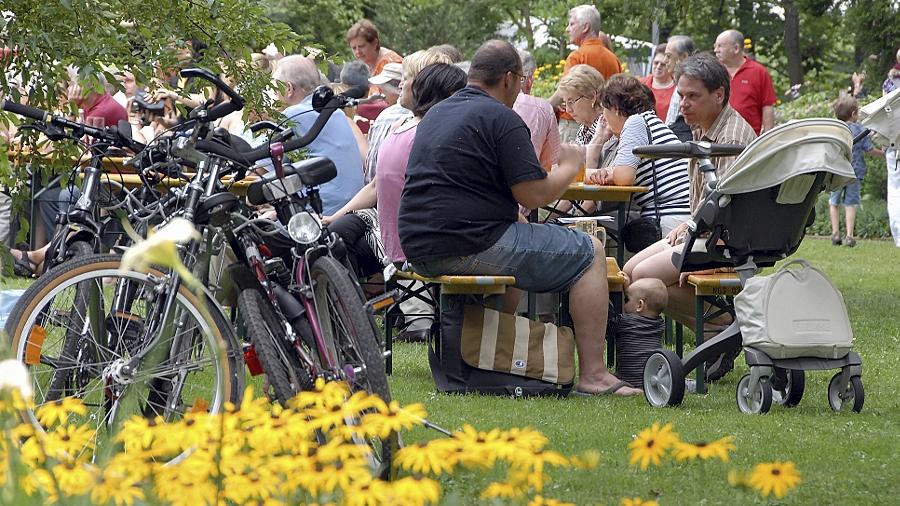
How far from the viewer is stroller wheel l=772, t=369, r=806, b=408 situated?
638 centimetres

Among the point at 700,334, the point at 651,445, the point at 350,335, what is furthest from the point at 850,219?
the point at 651,445

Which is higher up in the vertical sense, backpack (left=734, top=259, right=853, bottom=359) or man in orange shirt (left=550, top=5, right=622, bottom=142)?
man in orange shirt (left=550, top=5, right=622, bottom=142)

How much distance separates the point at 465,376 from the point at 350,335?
7.15 feet

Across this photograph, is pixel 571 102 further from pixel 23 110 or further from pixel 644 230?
pixel 23 110

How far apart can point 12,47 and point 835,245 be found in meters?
13.9

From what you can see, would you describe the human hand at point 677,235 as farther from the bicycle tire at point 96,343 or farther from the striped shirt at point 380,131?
the bicycle tire at point 96,343

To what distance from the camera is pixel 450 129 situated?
252 inches

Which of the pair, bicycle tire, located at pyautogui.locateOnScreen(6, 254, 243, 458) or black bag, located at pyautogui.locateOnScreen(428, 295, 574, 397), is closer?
bicycle tire, located at pyautogui.locateOnScreen(6, 254, 243, 458)

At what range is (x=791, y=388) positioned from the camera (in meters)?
6.39

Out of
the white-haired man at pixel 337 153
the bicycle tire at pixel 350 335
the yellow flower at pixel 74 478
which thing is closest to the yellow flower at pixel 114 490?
the yellow flower at pixel 74 478

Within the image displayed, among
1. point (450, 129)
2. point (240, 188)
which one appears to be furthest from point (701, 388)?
point (240, 188)

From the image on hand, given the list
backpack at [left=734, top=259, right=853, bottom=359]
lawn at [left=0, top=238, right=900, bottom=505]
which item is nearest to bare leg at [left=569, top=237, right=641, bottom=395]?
lawn at [left=0, top=238, right=900, bottom=505]

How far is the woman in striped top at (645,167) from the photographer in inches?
325

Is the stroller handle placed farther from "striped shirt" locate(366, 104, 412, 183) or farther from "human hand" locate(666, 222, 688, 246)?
"striped shirt" locate(366, 104, 412, 183)
